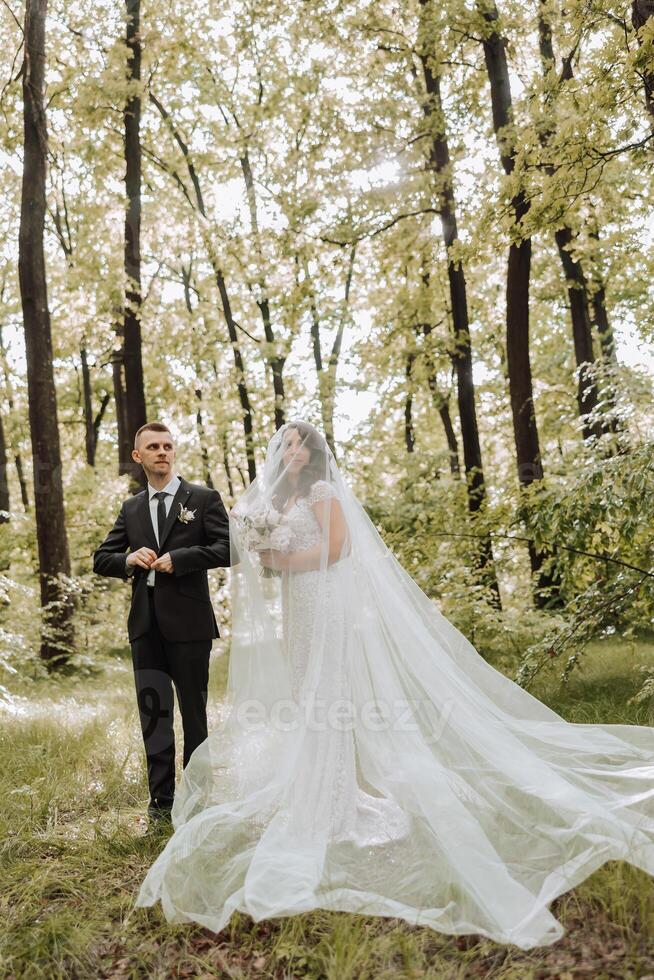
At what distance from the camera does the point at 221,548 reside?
438cm

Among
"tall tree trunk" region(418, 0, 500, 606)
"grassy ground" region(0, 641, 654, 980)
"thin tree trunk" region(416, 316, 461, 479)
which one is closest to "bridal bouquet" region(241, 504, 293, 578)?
"grassy ground" region(0, 641, 654, 980)

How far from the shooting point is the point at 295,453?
451cm

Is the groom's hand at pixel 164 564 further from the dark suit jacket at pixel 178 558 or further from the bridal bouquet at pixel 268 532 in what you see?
the bridal bouquet at pixel 268 532

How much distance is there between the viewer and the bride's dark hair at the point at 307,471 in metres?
4.56

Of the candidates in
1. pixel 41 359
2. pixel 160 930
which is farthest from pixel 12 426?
pixel 160 930

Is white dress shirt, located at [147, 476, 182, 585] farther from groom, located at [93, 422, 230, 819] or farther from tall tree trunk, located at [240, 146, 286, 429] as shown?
tall tree trunk, located at [240, 146, 286, 429]

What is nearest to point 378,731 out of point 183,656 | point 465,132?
point 183,656

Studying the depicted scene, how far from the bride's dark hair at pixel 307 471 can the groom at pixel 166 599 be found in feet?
1.21

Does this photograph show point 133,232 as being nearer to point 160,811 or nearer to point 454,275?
point 454,275

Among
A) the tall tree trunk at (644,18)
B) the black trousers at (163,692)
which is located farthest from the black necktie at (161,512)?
the tall tree trunk at (644,18)

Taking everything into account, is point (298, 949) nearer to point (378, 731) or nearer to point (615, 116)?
point (378, 731)

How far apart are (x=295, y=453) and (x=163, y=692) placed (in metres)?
1.61

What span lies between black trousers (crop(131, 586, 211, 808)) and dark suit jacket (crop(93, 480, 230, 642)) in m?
0.08

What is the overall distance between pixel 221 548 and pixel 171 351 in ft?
45.2
